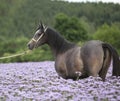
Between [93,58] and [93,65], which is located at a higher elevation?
[93,58]

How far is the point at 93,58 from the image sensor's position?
9.84 metres

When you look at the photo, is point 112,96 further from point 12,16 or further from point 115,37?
point 12,16

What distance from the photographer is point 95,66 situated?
32.4ft

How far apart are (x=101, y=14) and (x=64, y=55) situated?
6066 cm

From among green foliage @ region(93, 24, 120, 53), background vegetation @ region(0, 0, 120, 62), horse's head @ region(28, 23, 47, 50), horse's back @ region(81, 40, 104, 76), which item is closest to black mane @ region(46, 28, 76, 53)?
horse's head @ region(28, 23, 47, 50)

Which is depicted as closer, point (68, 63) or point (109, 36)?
point (68, 63)

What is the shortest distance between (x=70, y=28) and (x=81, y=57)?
42.1 m

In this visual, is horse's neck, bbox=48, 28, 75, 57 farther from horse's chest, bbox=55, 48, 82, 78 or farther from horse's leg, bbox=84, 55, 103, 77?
horse's leg, bbox=84, 55, 103, 77

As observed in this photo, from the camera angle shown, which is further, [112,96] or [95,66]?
[95,66]

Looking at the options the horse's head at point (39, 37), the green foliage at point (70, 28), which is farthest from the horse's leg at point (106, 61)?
the green foliage at point (70, 28)

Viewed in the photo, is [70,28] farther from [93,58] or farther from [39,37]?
[93,58]

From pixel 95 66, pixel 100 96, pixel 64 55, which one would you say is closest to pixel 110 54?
pixel 95 66

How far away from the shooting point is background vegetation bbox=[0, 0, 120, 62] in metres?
50.9

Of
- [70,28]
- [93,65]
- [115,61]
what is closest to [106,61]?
[115,61]
